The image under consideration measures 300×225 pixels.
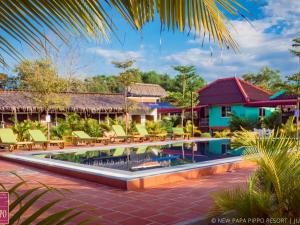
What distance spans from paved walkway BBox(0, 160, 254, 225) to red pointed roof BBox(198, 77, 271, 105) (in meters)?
21.2

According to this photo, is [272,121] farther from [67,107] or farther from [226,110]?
[67,107]

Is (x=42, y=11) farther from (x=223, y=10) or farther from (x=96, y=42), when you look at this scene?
(x=223, y=10)

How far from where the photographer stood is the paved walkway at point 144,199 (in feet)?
14.8

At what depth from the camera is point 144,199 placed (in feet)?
18.3

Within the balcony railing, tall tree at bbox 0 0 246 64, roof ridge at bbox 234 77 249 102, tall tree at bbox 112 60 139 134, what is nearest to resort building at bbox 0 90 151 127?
tall tree at bbox 112 60 139 134

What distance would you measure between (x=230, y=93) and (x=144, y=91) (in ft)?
43.8

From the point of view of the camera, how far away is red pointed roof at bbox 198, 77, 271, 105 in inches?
1111

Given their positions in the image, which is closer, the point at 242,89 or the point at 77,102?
the point at 77,102

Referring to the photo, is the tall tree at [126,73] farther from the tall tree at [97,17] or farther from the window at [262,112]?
the tall tree at [97,17]

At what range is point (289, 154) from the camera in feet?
11.4

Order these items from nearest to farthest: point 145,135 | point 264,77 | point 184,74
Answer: point 145,135 < point 184,74 < point 264,77

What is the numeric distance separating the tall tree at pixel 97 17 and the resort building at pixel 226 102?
26.4m

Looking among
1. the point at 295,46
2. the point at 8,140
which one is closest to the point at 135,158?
the point at 8,140

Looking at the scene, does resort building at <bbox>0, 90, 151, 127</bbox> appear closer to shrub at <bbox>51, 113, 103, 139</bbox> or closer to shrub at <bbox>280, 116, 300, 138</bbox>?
shrub at <bbox>51, 113, 103, 139</bbox>
